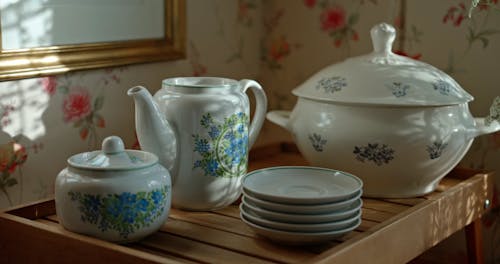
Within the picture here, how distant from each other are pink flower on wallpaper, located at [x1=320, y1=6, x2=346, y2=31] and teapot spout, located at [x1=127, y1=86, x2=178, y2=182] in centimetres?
68

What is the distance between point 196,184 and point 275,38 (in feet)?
2.37

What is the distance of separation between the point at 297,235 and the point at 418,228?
25cm

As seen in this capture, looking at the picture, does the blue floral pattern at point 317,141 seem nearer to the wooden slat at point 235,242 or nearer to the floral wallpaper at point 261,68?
the wooden slat at point 235,242

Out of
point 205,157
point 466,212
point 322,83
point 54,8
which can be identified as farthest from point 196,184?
point 466,212

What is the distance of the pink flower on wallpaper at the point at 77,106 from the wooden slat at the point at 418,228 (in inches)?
23.9

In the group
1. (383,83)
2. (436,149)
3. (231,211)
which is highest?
(383,83)

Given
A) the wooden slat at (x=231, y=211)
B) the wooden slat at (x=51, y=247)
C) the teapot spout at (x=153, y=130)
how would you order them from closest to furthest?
1. the wooden slat at (x=51, y=247)
2. the teapot spout at (x=153, y=130)
3. the wooden slat at (x=231, y=211)

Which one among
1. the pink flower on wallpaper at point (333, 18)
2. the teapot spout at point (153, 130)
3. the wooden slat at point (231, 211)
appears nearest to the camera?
the teapot spout at point (153, 130)

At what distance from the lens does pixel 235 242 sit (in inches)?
41.2

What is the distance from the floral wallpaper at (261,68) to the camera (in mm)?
1273

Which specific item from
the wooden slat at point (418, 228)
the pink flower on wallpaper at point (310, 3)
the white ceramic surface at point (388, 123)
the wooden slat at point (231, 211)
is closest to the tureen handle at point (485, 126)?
the white ceramic surface at point (388, 123)

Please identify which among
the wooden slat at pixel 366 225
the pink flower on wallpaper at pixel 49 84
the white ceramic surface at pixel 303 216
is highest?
the pink flower on wallpaper at pixel 49 84

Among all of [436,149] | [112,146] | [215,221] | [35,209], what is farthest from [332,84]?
[35,209]

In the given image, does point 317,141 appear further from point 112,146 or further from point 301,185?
point 112,146
